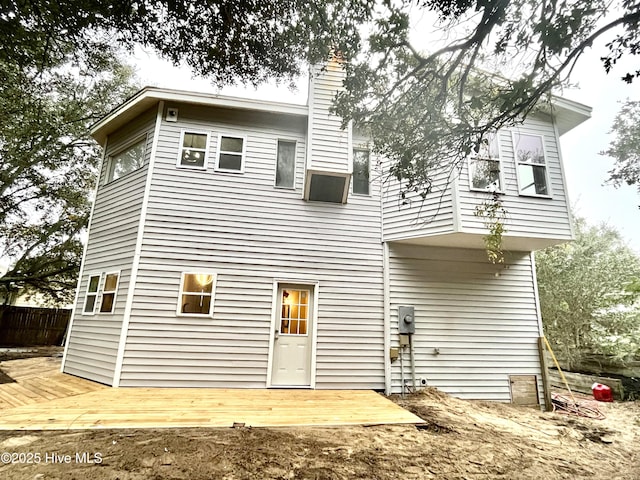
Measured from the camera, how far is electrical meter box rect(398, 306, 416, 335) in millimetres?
5871

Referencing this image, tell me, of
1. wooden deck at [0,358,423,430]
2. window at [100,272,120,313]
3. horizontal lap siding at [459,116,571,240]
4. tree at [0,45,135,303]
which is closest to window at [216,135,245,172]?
window at [100,272,120,313]

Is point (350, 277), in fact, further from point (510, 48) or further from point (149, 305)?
point (510, 48)

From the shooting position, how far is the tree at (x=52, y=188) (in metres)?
8.81

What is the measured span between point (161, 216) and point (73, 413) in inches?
131

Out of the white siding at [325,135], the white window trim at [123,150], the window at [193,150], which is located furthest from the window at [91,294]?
the white siding at [325,135]

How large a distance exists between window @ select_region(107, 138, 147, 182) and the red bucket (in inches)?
415

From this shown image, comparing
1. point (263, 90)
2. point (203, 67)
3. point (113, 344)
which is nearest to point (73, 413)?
point (113, 344)

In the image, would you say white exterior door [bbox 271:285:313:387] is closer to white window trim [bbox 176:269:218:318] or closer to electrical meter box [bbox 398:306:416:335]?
white window trim [bbox 176:269:218:318]

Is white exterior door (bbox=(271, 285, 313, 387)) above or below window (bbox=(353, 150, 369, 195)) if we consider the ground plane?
below

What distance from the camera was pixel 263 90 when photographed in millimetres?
4309

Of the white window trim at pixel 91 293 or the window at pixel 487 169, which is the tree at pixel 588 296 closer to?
the window at pixel 487 169

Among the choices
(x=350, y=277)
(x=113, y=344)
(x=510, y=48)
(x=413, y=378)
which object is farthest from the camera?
(x=350, y=277)

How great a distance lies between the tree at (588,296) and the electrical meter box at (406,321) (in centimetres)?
471

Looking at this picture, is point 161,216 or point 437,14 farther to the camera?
point 161,216
